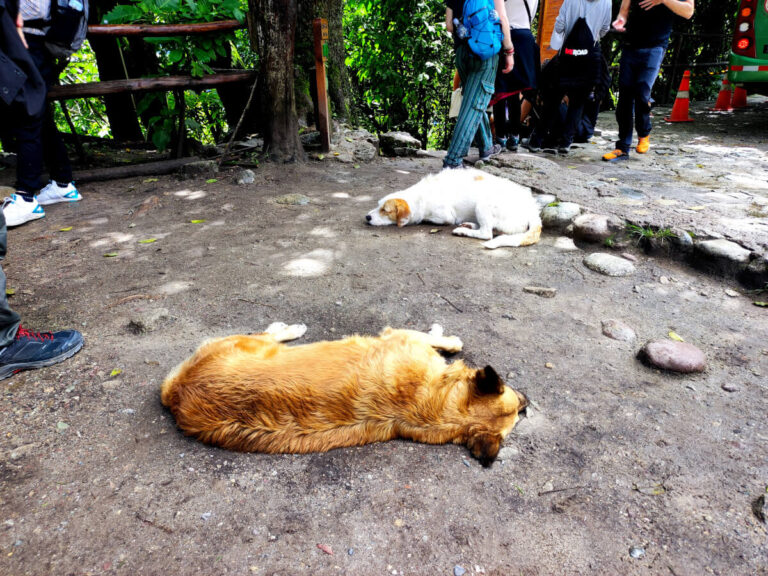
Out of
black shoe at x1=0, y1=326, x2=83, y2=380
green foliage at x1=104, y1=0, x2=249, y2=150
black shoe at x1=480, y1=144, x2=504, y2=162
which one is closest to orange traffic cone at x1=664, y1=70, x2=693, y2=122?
black shoe at x1=480, y1=144, x2=504, y2=162

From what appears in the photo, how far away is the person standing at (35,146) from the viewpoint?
4.45 metres

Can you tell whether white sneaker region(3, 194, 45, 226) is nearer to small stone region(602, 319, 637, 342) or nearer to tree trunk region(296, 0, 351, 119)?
tree trunk region(296, 0, 351, 119)

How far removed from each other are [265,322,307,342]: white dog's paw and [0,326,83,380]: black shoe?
3.84 feet

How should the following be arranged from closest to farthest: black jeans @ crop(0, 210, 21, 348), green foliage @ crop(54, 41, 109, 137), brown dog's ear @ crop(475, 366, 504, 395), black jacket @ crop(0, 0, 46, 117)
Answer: brown dog's ear @ crop(475, 366, 504, 395) < black jeans @ crop(0, 210, 21, 348) < black jacket @ crop(0, 0, 46, 117) < green foliage @ crop(54, 41, 109, 137)

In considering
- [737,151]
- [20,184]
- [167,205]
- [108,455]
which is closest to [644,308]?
[108,455]

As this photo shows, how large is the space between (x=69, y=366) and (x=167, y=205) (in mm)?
3128

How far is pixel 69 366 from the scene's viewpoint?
265cm

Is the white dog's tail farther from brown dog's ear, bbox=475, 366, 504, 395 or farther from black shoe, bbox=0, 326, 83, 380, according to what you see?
black shoe, bbox=0, 326, 83, 380

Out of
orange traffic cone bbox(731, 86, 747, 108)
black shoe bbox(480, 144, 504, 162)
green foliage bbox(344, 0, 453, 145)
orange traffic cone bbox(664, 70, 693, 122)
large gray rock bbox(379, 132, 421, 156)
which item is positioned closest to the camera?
black shoe bbox(480, 144, 504, 162)

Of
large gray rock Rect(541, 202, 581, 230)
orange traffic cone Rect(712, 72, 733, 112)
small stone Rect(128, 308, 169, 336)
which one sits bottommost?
small stone Rect(128, 308, 169, 336)

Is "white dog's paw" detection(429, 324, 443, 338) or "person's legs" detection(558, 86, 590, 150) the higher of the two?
"person's legs" detection(558, 86, 590, 150)

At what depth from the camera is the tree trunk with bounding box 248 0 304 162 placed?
5887mm

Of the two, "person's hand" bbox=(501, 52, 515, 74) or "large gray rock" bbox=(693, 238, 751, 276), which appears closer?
"large gray rock" bbox=(693, 238, 751, 276)

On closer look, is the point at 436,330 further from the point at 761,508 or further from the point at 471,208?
the point at 471,208
